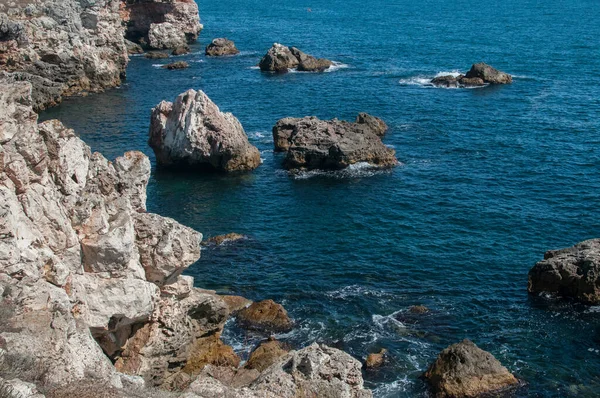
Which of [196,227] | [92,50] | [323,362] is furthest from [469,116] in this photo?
[323,362]

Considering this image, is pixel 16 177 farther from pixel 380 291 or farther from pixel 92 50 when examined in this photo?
pixel 92 50

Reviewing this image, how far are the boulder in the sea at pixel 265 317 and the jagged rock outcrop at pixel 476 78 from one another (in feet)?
264

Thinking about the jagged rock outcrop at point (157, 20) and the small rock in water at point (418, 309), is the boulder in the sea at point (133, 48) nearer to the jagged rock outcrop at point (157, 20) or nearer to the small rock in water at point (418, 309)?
the jagged rock outcrop at point (157, 20)

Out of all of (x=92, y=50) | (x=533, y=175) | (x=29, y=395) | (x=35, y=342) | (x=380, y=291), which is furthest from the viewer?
(x=92, y=50)

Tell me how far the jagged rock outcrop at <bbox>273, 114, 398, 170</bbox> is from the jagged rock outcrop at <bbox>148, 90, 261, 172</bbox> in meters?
5.32

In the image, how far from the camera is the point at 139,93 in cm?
11944

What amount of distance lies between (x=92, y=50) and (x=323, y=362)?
98.9 m

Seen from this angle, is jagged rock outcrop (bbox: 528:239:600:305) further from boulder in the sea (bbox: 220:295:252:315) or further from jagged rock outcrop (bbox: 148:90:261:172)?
jagged rock outcrop (bbox: 148:90:261:172)

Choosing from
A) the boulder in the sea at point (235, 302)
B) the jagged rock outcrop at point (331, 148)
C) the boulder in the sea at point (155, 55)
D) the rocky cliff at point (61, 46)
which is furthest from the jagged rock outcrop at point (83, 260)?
the boulder in the sea at point (155, 55)

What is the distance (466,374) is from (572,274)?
1567cm

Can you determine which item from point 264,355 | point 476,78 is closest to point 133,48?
point 476,78

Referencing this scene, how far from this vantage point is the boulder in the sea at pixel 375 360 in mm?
46938

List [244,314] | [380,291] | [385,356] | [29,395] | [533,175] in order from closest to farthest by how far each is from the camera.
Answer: [29,395], [385,356], [244,314], [380,291], [533,175]

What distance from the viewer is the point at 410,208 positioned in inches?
2889
